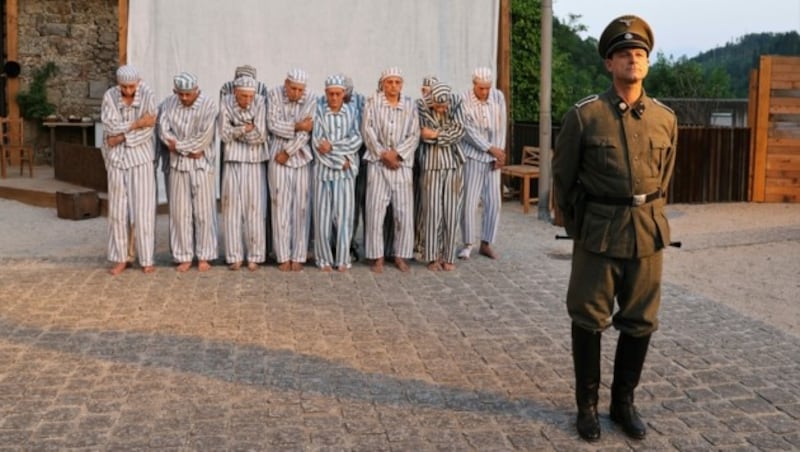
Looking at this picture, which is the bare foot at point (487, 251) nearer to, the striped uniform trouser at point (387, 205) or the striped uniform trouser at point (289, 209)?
the striped uniform trouser at point (387, 205)

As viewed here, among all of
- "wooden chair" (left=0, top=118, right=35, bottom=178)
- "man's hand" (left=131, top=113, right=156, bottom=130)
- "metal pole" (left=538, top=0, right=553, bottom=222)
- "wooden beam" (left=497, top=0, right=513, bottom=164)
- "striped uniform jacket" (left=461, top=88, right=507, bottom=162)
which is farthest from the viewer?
"wooden chair" (left=0, top=118, right=35, bottom=178)

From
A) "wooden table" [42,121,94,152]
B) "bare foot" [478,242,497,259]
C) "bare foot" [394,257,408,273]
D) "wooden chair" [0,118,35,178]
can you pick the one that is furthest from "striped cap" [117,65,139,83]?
"wooden table" [42,121,94,152]

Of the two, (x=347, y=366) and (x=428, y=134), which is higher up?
(x=428, y=134)

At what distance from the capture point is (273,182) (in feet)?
27.1

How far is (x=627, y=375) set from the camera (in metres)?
4.44

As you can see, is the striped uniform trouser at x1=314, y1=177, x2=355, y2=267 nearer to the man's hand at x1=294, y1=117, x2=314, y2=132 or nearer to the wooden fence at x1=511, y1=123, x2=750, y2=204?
the man's hand at x1=294, y1=117, x2=314, y2=132

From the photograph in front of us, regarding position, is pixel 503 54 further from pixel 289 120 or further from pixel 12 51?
pixel 12 51

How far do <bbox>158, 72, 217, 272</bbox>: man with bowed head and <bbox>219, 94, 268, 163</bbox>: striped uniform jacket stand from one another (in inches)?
4.3

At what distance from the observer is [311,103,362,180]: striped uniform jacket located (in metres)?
8.12

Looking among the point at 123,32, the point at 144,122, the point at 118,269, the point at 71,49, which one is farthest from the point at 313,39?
the point at 71,49

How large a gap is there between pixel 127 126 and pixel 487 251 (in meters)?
3.37

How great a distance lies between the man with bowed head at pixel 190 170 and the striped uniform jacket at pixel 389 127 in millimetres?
1295

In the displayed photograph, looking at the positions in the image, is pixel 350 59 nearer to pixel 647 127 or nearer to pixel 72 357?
pixel 72 357

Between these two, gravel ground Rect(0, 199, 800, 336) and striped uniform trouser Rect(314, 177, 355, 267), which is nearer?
gravel ground Rect(0, 199, 800, 336)
